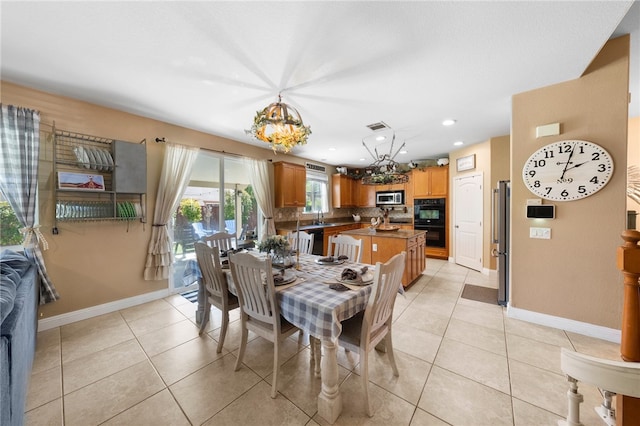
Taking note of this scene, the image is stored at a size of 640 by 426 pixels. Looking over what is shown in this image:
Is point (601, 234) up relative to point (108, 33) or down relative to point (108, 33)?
down

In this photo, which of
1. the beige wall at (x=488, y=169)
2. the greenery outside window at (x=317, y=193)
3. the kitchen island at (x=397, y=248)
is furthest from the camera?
the greenery outside window at (x=317, y=193)

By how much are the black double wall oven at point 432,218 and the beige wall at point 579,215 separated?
280cm

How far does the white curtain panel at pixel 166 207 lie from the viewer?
10.5ft

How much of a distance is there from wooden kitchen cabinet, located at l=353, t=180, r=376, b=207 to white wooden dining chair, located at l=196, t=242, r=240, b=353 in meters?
5.34

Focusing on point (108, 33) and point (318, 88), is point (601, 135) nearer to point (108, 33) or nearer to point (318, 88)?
point (318, 88)

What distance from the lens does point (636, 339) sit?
1220mm

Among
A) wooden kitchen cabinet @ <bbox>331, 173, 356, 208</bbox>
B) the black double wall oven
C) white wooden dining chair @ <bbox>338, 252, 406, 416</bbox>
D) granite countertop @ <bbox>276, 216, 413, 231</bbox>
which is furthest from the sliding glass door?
the black double wall oven

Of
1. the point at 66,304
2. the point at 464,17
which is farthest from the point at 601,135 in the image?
the point at 66,304

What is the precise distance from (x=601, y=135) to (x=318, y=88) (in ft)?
9.26

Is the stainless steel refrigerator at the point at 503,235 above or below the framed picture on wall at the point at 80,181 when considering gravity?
below

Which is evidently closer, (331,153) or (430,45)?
(430,45)

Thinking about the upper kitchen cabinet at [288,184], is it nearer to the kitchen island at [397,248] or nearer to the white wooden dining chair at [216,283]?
the kitchen island at [397,248]

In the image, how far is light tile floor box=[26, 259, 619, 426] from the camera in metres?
1.48

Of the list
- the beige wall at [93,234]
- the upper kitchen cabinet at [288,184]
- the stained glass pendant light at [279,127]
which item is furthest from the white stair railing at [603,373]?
the upper kitchen cabinet at [288,184]
